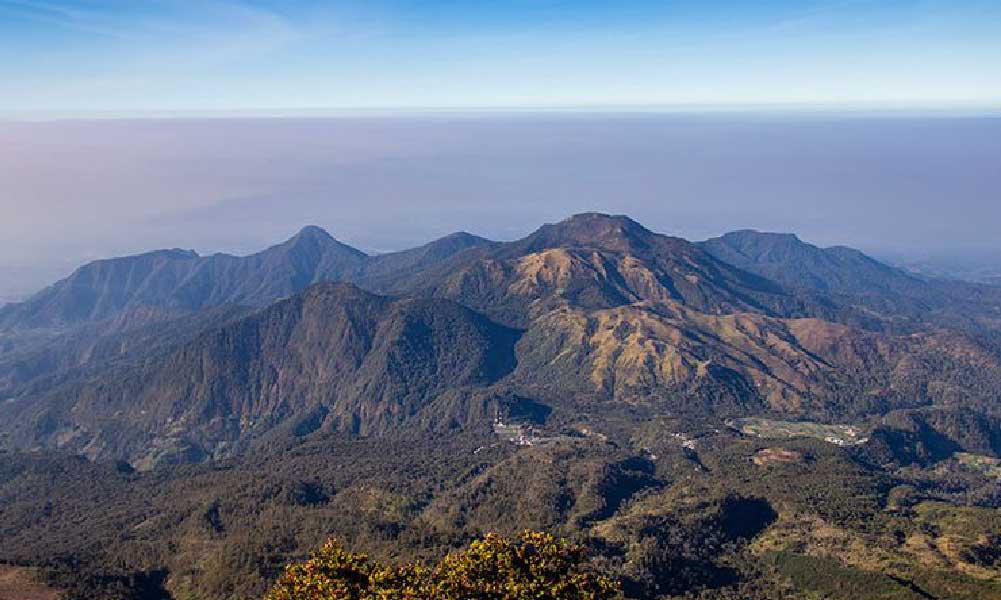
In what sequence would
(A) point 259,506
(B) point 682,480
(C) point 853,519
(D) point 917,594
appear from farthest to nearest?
(B) point 682,480 → (A) point 259,506 → (C) point 853,519 → (D) point 917,594

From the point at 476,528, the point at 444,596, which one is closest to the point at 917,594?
the point at 476,528

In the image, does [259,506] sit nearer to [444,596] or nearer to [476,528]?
[476,528]

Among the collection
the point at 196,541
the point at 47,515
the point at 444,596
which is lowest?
the point at 47,515

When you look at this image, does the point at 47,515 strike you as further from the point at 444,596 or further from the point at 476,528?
the point at 444,596

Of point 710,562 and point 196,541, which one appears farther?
point 196,541

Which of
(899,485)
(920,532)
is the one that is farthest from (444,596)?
(899,485)

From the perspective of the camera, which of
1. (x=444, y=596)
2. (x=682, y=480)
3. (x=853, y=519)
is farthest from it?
(x=682, y=480)

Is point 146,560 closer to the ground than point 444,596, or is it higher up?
closer to the ground
